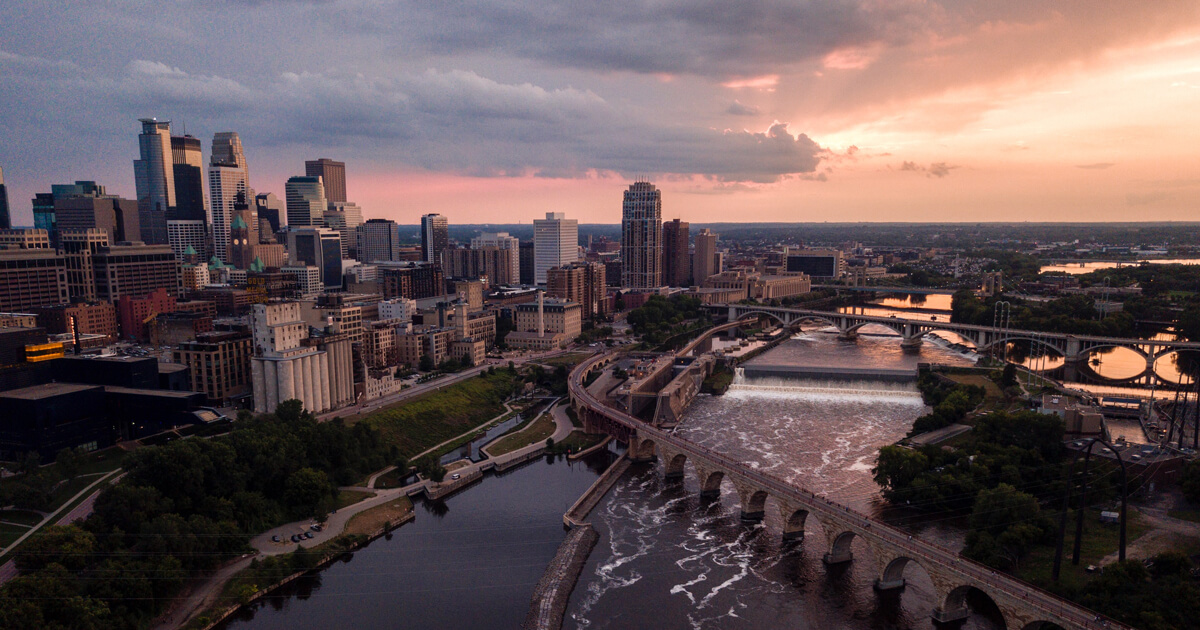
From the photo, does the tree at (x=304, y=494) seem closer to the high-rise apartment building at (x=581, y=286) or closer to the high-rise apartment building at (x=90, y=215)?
the high-rise apartment building at (x=581, y=286)

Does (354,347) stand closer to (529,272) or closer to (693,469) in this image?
(693,469)

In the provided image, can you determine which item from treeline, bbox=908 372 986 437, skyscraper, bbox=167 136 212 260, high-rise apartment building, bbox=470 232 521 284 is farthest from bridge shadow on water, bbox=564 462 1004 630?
skyscraper, bbox=167 136 212 260

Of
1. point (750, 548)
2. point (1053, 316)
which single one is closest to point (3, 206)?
point (750, 548)

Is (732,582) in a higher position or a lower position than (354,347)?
lower

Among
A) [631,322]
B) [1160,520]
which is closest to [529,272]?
[631,322]

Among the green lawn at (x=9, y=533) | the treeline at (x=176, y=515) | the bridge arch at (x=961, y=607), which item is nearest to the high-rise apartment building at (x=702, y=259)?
the treeline at (x=176, y=515)

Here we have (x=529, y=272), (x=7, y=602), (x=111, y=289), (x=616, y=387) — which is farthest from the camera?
(x=529, y=272)
